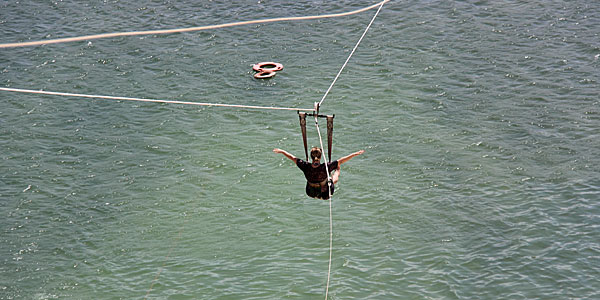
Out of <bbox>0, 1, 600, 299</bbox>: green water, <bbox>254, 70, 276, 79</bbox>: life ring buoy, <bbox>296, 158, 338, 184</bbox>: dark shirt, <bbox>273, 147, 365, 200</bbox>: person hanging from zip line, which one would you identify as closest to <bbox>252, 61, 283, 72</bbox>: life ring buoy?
<bbox>254, 70, 276, 79</bbox>: life ring buoy

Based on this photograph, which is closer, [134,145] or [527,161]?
[527,161]

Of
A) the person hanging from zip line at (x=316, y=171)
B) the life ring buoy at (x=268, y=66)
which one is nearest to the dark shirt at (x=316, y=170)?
the person hanging from zip line at (x=316, y=171)

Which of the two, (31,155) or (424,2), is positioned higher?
(424,2)

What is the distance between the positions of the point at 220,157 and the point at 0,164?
29.6 ft

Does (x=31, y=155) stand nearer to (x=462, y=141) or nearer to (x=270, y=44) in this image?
(x=270, y=44)

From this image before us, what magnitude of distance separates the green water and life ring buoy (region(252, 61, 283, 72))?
391 mm

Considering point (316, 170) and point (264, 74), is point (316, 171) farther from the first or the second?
point (264, 74)

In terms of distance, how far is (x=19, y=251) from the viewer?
23.8 m

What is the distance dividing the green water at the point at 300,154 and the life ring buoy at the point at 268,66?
1.28 feet

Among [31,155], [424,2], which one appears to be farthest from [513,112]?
[31,155]

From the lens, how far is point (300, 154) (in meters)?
29.2

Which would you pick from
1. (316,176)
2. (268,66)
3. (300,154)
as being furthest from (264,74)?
(316,176)

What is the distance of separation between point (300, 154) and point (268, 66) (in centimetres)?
844

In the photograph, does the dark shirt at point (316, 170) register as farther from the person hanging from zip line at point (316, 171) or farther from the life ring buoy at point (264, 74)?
the life ring buoy at point (264, 74)
